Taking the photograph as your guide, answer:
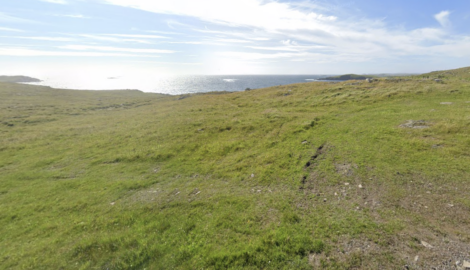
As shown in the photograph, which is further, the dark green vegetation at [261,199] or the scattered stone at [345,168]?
the scattered stone at [345,168]

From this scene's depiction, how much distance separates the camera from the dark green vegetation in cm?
865

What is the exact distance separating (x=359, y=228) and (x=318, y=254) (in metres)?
2.65

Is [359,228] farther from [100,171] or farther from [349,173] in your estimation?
[100,171]

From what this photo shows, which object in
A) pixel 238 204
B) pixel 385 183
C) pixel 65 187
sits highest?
pixel 385 183

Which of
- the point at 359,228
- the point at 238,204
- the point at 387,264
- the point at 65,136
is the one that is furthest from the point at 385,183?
the point at 65,136

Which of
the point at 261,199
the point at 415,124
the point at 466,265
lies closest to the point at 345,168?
the point at 261,199

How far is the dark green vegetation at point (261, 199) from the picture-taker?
8.65 metres

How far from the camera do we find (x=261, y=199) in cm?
1284

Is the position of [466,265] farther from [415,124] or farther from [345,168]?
[415,124]

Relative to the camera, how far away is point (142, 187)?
681 inches

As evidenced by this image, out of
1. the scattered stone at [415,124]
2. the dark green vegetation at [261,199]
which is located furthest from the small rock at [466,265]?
the scattered stone at [415,124]

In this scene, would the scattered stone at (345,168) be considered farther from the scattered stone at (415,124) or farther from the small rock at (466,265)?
the scattered stone at (415,124)

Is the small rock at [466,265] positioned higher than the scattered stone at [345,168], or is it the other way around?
the scattered stone at [345,168]

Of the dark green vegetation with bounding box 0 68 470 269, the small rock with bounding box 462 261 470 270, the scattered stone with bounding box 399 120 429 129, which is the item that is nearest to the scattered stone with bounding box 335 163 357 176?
the dark green vegetation with bounding box 0 68 470 269
